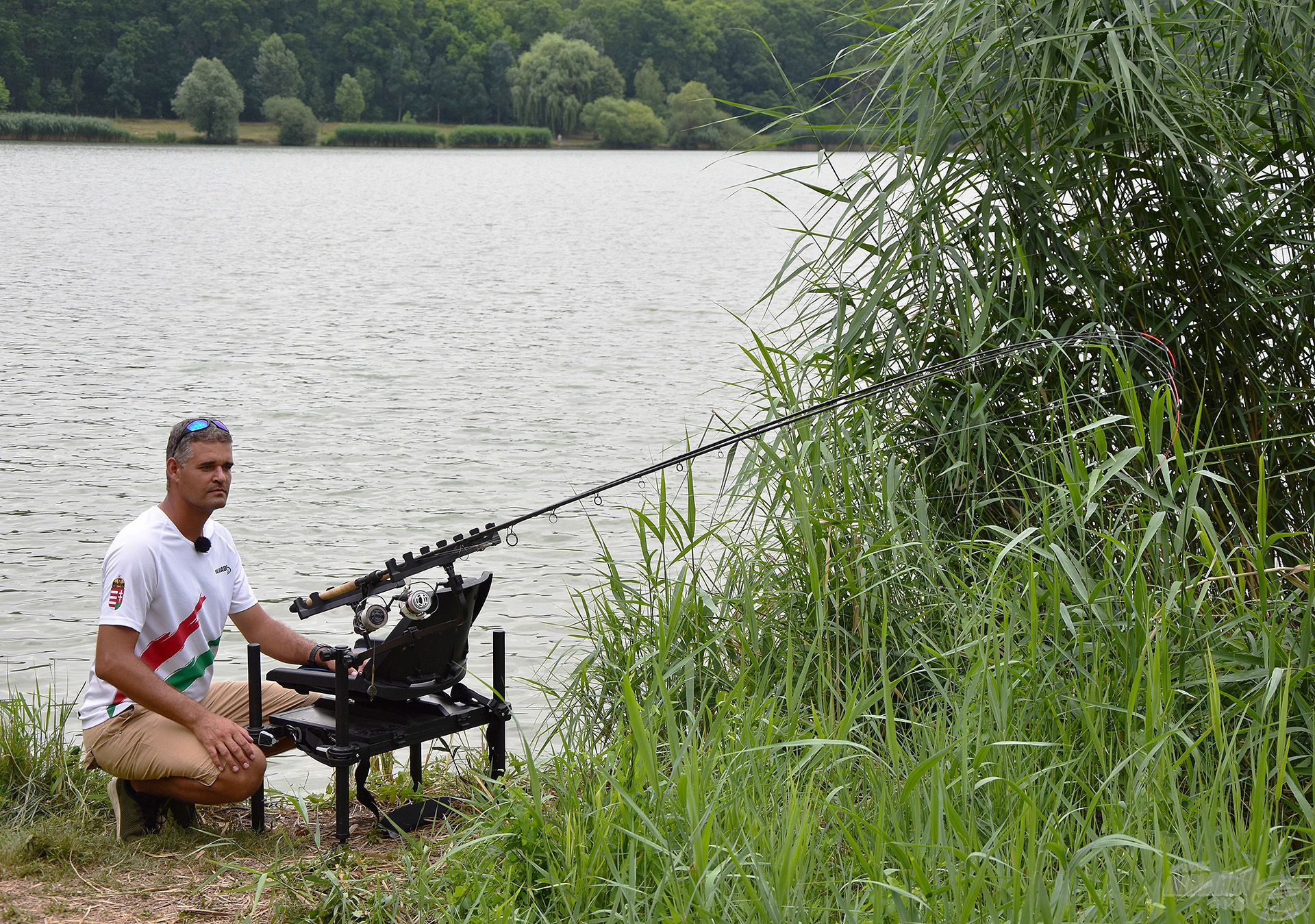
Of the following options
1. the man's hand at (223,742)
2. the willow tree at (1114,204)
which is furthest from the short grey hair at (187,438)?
the willow tree at (1114,204)

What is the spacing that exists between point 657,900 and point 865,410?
219 cm

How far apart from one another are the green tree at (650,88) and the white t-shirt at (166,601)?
83509mm

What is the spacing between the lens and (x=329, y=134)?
289 ft

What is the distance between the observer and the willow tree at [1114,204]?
14.8ft

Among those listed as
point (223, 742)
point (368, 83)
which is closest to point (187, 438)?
point (223, 742)

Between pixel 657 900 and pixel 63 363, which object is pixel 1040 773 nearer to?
pixel 657 900

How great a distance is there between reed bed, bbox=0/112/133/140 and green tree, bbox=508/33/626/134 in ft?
79.2

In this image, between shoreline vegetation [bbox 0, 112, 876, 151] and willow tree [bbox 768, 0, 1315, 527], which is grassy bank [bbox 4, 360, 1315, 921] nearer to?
willow tree [bbox 768, 0, 1315, 527]

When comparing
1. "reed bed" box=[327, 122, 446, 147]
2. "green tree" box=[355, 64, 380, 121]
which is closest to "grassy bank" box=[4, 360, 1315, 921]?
"reed bed" box=[327, 122, 446, 147]

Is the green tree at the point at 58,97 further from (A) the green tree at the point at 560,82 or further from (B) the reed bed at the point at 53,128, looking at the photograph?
(A) the green tree at the point at 560,82

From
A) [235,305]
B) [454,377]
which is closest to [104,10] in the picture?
[235,305]

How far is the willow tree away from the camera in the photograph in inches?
177

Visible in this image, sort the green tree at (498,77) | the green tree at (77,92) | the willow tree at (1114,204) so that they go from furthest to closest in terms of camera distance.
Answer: the green tree at (498,77) < the green tree at (77,92) < the willow tree at (1114,204)

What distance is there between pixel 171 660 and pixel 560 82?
3448 inches
